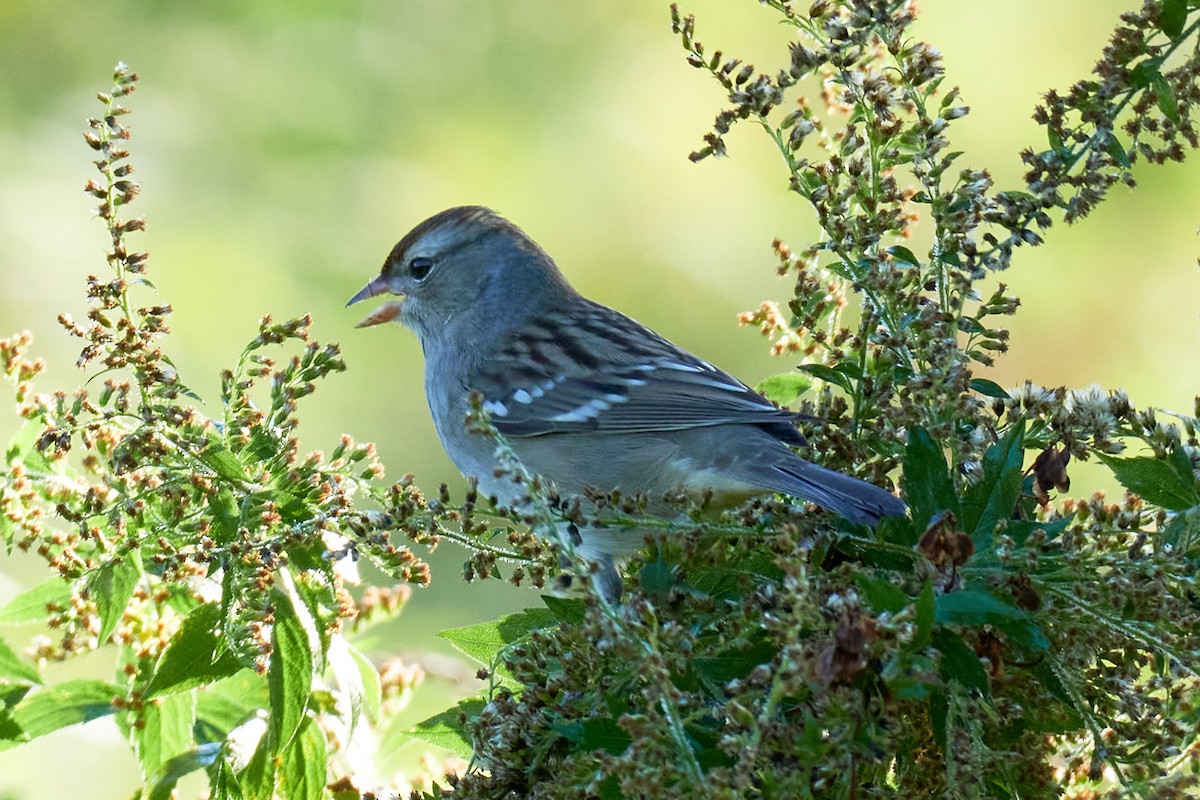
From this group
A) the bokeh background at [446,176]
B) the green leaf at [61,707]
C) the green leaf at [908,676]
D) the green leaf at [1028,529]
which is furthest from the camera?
the bokeh background at [446,176]

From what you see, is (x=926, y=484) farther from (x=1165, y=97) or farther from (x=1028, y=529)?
(x=1165, y=97)

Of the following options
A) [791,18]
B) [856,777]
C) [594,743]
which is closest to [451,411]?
[791,18]

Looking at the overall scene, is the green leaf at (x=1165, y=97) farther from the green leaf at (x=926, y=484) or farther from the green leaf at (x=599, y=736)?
the green leaf at (x=599, y=736)

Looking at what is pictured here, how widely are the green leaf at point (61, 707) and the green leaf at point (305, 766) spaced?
12.4 inches

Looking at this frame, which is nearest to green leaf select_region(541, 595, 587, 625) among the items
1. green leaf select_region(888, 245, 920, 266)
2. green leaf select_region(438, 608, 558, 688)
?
green leaf select_region(438, 608, 558, 688)

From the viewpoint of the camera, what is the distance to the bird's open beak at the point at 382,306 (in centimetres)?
369

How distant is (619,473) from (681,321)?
2271 millimetres

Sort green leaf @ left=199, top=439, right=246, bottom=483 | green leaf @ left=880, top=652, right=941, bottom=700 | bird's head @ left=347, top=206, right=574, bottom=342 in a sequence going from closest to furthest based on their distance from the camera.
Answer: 1. green leaf @ left=880, top=652, right=941, bottom=700
2. green leaf @ left=199, top=439, right=246, bottom=483
3. bird's head @ left=347, top=206, right=574, bottom=342

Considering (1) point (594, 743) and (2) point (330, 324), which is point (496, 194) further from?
(1) point (594, 743)

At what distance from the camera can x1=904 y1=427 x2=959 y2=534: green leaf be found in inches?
65.1

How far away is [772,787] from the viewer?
1.29 meters

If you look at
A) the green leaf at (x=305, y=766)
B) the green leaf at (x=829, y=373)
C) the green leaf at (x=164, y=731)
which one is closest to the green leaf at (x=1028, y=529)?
the green leaf at (x=829, y=373)

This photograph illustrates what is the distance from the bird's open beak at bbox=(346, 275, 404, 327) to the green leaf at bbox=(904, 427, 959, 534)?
2238mm

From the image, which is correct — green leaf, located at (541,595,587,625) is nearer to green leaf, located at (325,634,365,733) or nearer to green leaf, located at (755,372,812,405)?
green leaf, located at (325,634,365,733)
